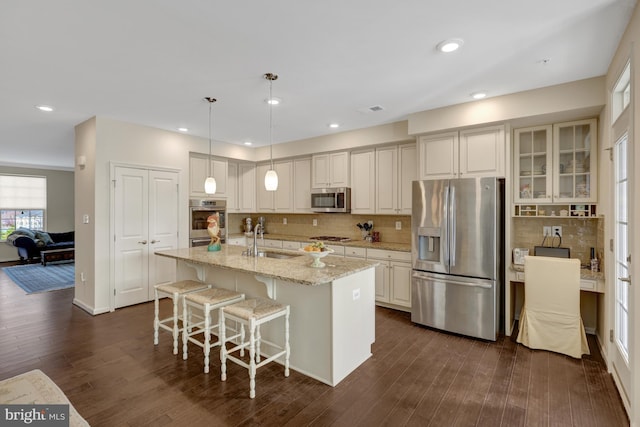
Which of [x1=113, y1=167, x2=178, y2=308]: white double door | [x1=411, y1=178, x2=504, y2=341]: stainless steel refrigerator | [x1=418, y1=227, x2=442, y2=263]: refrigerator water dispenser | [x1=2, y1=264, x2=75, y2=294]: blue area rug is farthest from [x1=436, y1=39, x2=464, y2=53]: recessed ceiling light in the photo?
[x1=2, y1=264, x2=75, y2=294]: blue area rug

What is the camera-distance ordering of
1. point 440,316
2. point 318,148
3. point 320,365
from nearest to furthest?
1. point 320,365
2. point 440,316
3. point 318,148

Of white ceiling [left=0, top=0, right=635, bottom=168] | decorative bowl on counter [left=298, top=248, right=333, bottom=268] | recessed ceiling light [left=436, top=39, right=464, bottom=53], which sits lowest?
decorative bowl on counter [left=298, top=248, right=333, bottom=268]

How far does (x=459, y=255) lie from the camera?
11.7ft

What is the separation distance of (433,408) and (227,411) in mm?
1475

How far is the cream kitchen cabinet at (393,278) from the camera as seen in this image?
4.28 m

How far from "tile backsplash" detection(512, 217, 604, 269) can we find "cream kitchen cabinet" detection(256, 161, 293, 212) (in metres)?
3.67

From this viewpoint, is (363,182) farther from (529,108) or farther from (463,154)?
(529,108)

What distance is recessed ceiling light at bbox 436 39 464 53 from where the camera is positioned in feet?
7.67

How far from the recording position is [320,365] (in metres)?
2.66

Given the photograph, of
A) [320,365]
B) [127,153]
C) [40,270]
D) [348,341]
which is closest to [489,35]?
[348,341]

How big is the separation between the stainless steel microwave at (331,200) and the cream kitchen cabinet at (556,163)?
2294mm

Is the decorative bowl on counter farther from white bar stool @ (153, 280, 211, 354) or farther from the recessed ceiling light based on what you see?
the recessed ceiling light

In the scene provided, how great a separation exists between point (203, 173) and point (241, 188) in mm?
909

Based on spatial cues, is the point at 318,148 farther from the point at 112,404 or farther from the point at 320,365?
the point at 112,404
